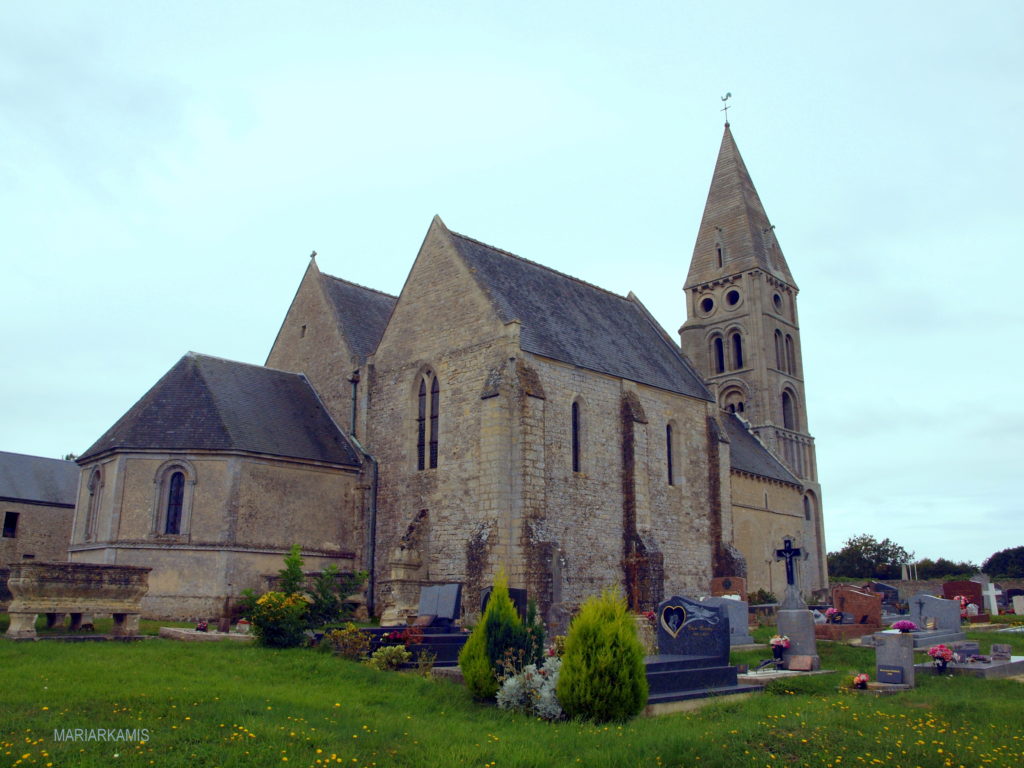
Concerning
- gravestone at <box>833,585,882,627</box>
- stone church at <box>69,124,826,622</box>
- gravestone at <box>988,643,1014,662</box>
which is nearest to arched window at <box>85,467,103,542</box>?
Result: stone church at <box>69,124,826,622</box>

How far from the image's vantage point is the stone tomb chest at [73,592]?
1573 cm

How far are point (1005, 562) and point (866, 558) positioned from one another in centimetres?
1139

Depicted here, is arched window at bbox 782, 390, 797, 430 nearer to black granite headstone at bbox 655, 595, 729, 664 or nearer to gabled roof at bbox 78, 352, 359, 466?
gabled roof at bbox 78, 352, 359, 466

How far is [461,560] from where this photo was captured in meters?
23.5

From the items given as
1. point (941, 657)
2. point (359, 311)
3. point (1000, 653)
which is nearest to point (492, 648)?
point (941, 657)

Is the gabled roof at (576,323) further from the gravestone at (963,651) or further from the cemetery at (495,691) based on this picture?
the gravestone at (963,651)

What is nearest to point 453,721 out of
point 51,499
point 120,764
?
point 120,764

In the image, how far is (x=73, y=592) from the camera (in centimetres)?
1634

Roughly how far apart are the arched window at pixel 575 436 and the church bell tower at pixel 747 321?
924 inches

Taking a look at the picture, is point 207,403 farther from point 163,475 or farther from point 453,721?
point 453,721

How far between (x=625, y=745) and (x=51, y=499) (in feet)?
115

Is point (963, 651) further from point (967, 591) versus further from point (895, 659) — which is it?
point (967, 591)

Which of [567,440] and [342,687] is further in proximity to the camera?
[567,440]

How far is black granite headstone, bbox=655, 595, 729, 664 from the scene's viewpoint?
579 inches
